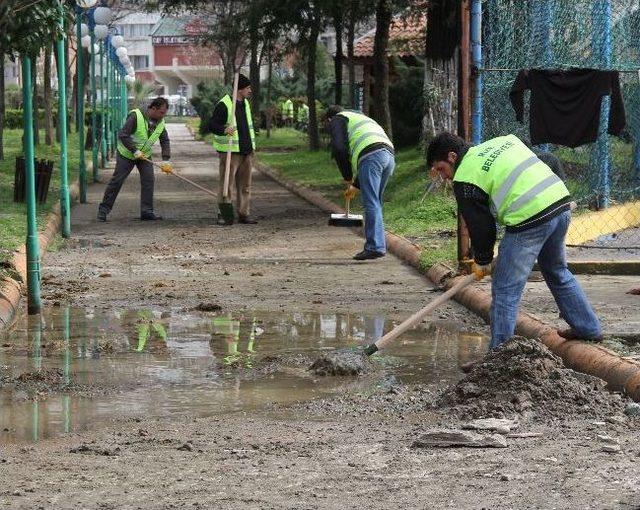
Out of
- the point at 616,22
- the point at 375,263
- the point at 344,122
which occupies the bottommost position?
the point at 375,263

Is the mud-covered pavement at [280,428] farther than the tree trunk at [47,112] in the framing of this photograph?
No

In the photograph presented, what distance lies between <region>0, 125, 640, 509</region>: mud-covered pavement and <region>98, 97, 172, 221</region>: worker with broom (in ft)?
16.1

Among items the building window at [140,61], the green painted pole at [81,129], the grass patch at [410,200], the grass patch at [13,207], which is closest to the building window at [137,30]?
the building window at [140,61]

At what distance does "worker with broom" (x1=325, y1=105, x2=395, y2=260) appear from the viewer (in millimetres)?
14008

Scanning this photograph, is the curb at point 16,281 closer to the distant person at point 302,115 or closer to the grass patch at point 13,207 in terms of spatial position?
the grass patch at point 13,207

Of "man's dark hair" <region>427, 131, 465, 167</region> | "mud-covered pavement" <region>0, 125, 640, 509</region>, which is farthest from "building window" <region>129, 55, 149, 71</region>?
"man's dark hair" <region>427, 131, 465, 167</region>

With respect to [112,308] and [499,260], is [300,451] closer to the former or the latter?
[499,260]

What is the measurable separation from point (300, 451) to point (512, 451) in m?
0.95

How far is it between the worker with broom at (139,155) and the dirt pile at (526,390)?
11217 millimetres

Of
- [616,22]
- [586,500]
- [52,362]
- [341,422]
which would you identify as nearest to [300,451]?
[341,422]

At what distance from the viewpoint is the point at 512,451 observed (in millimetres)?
6375

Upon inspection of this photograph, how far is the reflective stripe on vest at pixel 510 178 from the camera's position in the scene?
8008mm

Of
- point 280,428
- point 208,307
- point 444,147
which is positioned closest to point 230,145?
point 208,307

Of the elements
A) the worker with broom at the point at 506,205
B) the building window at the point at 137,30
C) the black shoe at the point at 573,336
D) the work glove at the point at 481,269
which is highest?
the building window at the point at 137,30
